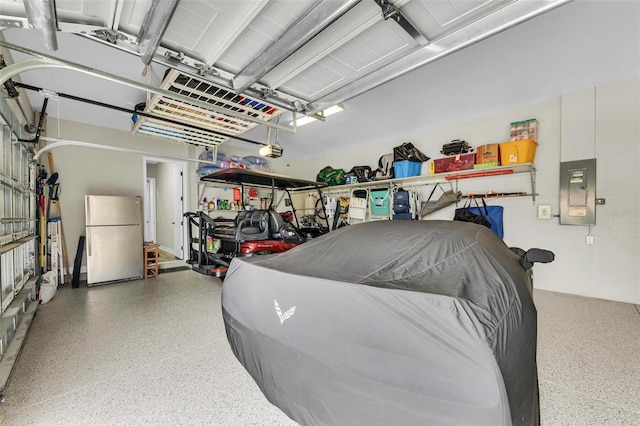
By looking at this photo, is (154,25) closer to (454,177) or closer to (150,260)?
(454,177)

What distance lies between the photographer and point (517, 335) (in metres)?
0.98

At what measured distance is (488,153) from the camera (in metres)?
4.61

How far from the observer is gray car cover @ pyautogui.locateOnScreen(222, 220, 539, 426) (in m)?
0.88

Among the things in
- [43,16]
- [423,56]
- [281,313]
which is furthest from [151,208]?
[423,56]

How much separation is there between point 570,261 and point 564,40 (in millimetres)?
3174

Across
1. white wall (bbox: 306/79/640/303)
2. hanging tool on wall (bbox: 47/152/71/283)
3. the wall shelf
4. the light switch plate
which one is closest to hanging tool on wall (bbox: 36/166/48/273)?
hanging tool on wall (bbox: 47/152/71/283)

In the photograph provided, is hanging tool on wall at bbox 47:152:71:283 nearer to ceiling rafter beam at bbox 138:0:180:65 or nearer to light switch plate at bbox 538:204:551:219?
ceiling rafter beam at bbox 138:0:180:65

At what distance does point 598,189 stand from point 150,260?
7.99m

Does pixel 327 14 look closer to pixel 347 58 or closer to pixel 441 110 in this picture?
pixel 347 58

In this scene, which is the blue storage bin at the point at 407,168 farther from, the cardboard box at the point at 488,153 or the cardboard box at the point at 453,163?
the cardboard box at the point at 488,153

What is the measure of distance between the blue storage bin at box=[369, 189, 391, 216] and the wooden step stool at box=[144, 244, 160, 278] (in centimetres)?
484

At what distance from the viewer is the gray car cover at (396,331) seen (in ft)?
2.88

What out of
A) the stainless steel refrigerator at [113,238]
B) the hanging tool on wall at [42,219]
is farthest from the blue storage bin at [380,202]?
the hanging tool on wall at [42,219]

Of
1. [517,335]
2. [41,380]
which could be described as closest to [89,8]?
[41,380]
